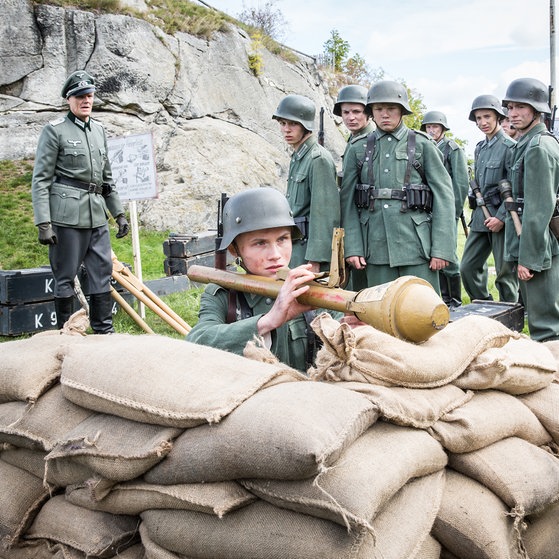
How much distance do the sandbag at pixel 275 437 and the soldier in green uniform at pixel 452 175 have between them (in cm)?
449

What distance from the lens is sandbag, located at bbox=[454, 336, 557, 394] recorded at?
84.4 inches

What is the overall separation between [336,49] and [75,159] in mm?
20744

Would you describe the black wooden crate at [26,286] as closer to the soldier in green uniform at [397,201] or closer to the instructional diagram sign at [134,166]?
the instructional diagram sign at [134,166]

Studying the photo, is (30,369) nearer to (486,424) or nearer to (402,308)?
(402,308)

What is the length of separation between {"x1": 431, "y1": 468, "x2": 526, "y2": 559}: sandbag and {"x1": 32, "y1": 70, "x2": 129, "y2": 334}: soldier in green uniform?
4.95m

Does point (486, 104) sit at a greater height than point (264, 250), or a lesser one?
greater

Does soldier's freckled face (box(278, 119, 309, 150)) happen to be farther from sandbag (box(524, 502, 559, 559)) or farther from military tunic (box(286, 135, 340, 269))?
sandbag (box(524, 502, 559, 559))

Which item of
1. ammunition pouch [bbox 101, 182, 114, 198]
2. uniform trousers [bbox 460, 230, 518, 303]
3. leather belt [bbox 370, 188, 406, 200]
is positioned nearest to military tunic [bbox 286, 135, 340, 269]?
leather belt [bbox 370, 188, 406, 200]

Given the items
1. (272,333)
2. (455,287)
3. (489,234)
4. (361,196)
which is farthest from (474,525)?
(455,287)

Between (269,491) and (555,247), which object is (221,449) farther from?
(555,247)

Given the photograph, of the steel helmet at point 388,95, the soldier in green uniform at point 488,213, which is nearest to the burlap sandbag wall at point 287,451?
the steel helmet at point 388,95

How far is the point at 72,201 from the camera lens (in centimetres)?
635

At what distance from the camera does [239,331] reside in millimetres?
2586

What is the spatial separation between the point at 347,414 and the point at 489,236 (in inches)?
254
